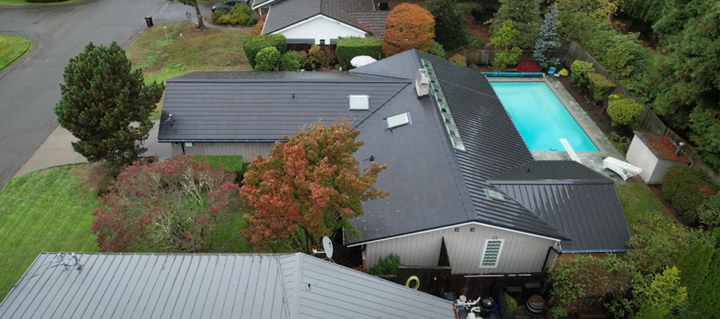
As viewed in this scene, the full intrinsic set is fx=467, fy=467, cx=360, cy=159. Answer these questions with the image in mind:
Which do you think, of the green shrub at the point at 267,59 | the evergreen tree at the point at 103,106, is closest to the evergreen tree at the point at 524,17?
the green shrub at the point at 267,59

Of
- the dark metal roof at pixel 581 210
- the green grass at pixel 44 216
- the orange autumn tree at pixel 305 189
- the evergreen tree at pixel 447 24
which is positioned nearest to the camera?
Result: the orange autumn tree at pixel 305 189

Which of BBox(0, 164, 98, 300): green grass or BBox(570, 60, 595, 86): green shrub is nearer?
BBox(0, 164, 98, 300): green grass

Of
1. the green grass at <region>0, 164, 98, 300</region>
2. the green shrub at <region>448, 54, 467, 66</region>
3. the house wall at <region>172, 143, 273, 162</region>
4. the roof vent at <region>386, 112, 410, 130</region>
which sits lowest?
the green grass at <region>0, 164, 98, 300</region>

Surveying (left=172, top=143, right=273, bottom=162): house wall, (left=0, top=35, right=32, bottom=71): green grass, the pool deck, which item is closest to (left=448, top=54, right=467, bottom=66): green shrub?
the pool deck

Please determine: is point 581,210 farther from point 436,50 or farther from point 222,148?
point 436,50

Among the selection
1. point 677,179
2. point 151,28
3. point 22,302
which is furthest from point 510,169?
point 151,28

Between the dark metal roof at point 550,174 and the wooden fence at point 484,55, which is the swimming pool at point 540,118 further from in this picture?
the dark metal roof at point 550,174

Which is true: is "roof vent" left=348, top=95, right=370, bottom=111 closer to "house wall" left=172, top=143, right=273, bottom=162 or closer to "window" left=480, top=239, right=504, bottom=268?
"house wall" left=172, top=143, right=273, bottom=162

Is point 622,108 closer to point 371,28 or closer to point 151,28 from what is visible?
point 371,28
